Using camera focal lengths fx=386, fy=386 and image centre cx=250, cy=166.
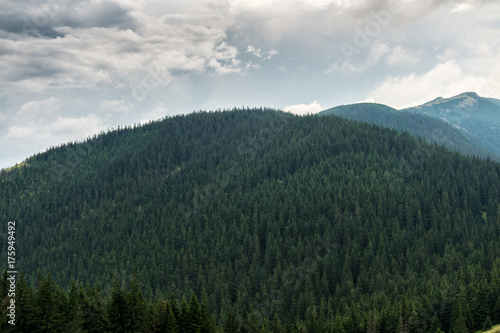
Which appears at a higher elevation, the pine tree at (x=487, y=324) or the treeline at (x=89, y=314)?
the treeline at (x=89, y=314)

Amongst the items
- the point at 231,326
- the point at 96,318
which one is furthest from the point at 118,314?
the point at 231,326

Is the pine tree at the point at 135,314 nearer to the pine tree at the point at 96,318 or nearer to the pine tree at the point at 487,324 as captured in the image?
the pine tree at the point at 96,318

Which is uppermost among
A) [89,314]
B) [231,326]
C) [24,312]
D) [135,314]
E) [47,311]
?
[24,312]

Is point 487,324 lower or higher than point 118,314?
lower

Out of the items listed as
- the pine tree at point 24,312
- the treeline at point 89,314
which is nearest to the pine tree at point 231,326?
the treeline at point 89,314

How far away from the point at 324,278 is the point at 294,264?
1988 centimetres

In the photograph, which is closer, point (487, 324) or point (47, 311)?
point (47, 311)

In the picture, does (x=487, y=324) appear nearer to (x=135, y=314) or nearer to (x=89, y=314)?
(x=135, y=314)

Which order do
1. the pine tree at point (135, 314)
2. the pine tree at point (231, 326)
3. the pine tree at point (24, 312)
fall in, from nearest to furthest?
the pine tree at point (24, 312)
the pine tree at point (135, 314)
the pine tree at point (231, 326)

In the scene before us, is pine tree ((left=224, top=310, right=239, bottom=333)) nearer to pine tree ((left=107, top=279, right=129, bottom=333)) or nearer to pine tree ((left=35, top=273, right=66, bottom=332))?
pine tree ((left=107, top=279, right=129, bottom=333))

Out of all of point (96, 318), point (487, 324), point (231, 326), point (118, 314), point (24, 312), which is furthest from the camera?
point (487, 324)

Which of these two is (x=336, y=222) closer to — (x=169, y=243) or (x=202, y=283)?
(x=202, y=283)

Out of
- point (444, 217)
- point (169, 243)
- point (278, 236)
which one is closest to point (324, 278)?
point (278, 236)

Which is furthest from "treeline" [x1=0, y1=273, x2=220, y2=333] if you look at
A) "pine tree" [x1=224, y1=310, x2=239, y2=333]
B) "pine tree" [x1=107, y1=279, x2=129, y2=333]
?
"pine tree" [x1=224, y1=310, x2=239, y2=333]
